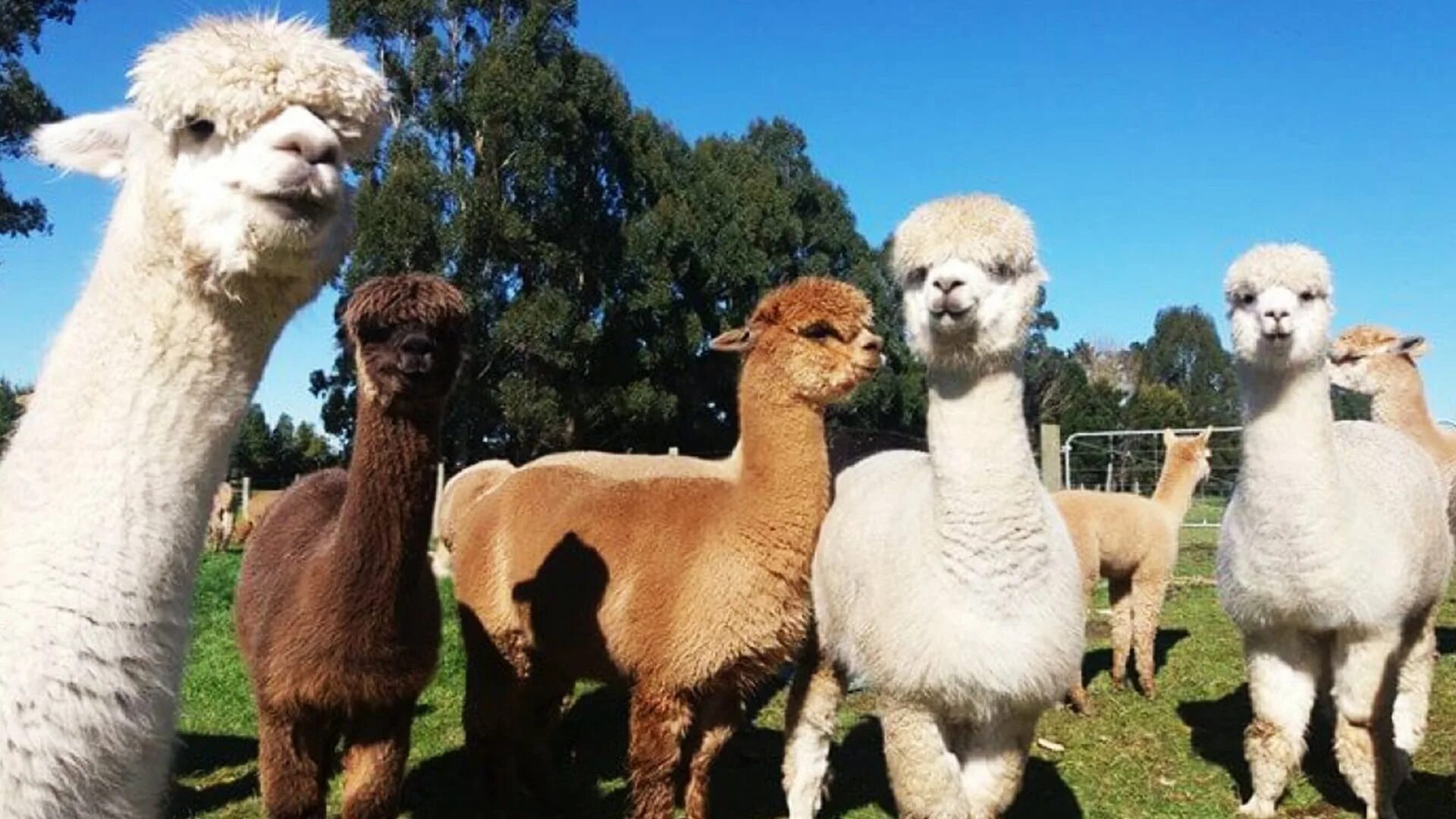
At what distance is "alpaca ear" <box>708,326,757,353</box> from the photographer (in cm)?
473

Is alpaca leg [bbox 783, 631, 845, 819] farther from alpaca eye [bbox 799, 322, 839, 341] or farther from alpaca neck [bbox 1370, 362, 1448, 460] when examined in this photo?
alpaca neck [bbox 1370, 362, 1448, 460]

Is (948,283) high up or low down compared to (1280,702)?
up

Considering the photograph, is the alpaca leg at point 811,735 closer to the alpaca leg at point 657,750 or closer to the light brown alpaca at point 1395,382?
the alpaca leg at point 657,750

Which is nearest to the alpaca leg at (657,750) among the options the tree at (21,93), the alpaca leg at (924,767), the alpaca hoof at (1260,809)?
the alpaca leg at (924,767)

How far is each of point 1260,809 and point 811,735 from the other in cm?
210

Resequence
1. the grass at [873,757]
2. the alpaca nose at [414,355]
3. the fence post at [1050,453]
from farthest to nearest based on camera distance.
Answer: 1. the fence post at [1050,453]
2. the grass at [873,757]
3. the alpaca nose at [414,355]

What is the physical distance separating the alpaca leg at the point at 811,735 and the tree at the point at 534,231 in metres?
18.6

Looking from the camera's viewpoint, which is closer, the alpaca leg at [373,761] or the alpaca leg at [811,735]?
the alpaca leg at [373,761]

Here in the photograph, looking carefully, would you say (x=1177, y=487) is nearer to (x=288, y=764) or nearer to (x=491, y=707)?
(x=491, y=707)

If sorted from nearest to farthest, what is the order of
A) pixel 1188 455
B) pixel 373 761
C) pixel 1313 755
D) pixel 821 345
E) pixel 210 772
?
pixel 373 761 < pixel 821 345 < pixel 210 772 < pixel 1313 755 < pixel 1188 455

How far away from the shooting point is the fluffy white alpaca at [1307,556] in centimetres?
476

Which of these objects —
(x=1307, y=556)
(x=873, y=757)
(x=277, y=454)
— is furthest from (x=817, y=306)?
(x=277, y=454)

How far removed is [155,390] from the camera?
5.51ft

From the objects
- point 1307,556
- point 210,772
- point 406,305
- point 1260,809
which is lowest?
point 210,772
